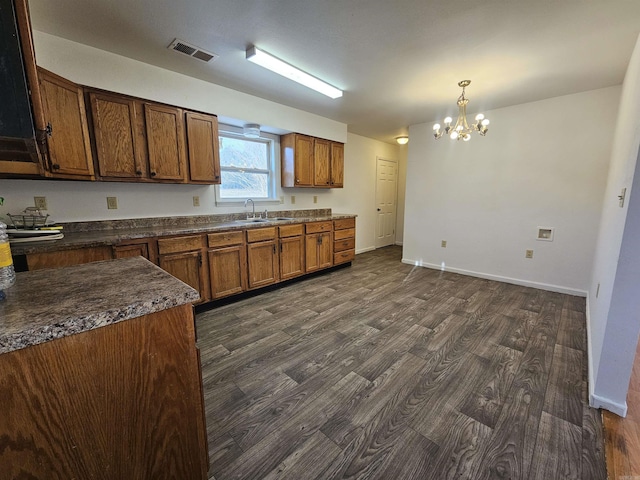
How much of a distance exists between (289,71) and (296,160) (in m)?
1.43

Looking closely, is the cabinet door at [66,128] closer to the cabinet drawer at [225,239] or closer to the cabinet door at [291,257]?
the cabinet drawer at [225,239]

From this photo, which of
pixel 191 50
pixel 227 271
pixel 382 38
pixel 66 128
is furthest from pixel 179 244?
pixel 382 38

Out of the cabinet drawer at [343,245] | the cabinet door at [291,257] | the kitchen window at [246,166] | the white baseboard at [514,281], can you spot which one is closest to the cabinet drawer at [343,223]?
the cabinet drawer at [343,245]

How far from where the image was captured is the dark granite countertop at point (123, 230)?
189 cm

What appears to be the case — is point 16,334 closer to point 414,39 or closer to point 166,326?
point 166,326

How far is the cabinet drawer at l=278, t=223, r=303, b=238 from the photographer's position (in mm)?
3489

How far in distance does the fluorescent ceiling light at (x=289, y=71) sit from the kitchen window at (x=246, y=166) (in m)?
1.21

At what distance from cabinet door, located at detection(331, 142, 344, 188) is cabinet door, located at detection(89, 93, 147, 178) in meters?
A: 2.79

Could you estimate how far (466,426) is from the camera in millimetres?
1476

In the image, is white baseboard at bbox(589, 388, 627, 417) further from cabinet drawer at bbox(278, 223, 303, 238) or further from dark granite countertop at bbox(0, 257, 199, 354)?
cabinet drawer at bbox(278, 223, 303, 238)

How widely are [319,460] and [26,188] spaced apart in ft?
9.89

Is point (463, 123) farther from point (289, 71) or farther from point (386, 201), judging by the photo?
point (386, 201)

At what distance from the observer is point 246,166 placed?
3.72 metres

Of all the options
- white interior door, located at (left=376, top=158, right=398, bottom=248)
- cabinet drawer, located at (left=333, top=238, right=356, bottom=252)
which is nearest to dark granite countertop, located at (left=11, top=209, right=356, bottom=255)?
cabinet drawer, located at (left=333, top=238, right=356, bottom=252)
